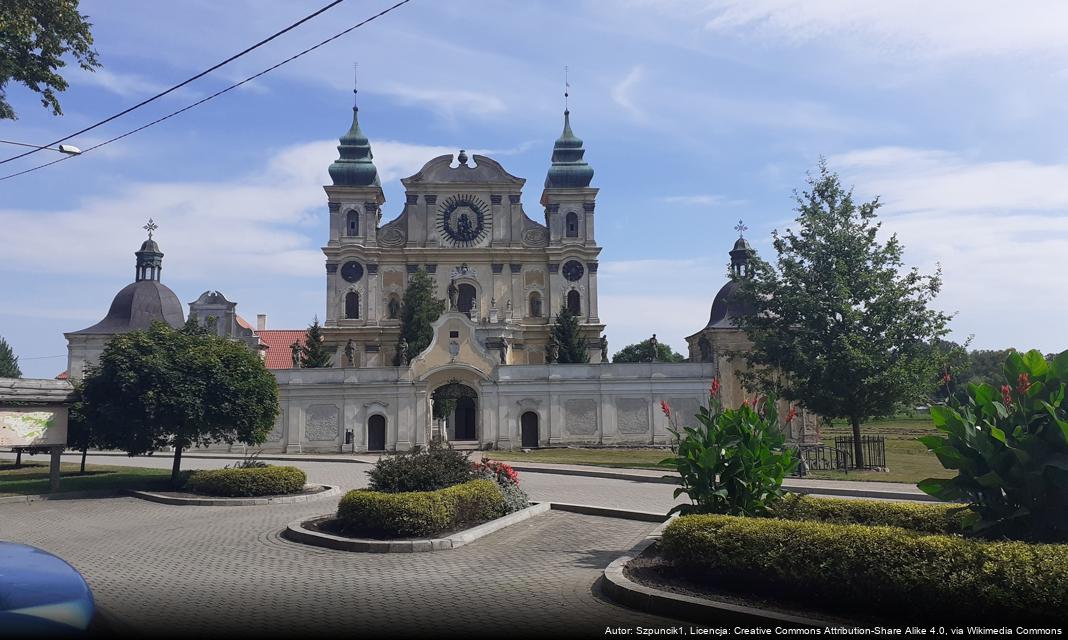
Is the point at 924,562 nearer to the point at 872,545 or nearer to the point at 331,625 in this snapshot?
the point at 872,545

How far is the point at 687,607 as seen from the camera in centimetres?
845

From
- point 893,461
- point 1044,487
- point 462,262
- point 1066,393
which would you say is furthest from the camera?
point 462,262

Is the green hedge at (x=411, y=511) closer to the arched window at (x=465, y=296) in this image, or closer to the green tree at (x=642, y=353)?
the arched window at (x=465, y=296)

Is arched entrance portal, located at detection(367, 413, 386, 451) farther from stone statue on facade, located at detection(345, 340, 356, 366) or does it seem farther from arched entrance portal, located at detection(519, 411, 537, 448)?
stone statue on facade, located at detection(345, 340, 356, 366)

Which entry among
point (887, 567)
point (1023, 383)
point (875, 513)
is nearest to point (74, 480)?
point (875, 513)

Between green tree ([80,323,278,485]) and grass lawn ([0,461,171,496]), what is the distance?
4.37 feet

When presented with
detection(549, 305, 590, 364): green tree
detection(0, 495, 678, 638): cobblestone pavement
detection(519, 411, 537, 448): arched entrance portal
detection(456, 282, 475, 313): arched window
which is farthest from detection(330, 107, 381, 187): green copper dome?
detection(0, 495, 678, 638): cobblestone pavement

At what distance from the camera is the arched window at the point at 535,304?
64.3 metres

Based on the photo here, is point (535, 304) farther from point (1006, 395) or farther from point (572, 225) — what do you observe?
point (1006, 395)

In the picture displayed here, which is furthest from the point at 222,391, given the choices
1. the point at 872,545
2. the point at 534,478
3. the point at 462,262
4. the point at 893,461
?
the point at 462,262

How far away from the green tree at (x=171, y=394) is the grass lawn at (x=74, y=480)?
133 cm

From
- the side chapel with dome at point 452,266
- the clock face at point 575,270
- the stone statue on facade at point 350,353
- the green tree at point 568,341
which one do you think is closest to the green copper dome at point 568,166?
the side chapel with dome at point 452,266

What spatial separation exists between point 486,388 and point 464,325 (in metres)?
3.43

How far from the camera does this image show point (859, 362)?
3056cm
